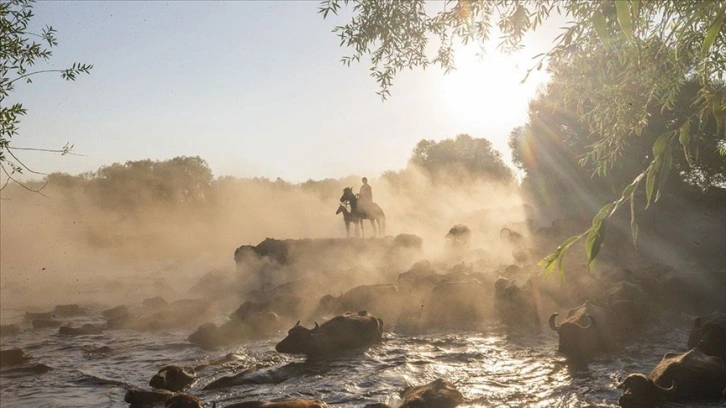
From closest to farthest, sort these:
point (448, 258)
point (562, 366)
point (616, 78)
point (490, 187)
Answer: point (616, 78)
point (562, 366)
point (448, 258)
point (490, 187)

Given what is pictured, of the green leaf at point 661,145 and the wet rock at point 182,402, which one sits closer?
the green leaf at point 661,145

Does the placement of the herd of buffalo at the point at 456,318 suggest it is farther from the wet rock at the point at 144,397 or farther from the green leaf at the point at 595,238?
the green leaf at the point at 595,238

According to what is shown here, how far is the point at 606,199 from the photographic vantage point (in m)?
40.0

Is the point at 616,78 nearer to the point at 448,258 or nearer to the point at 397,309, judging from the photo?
the point at 397,309

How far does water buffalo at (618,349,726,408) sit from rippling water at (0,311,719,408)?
701mm

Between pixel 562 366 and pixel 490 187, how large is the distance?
63.2 metres

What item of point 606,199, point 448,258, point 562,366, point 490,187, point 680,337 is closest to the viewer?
point 562,366

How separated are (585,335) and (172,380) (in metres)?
11.1

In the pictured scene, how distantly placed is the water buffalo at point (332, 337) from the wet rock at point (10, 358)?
329 inches

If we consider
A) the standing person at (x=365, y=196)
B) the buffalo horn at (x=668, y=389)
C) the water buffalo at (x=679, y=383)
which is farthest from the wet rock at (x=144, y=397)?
the standing person at (x=365, y=196)

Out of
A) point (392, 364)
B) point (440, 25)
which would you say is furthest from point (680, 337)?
point (440, 25)

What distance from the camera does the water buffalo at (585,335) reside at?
1334 cm

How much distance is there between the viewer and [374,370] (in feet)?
43.2

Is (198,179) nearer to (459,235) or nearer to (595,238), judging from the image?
(459,235)
